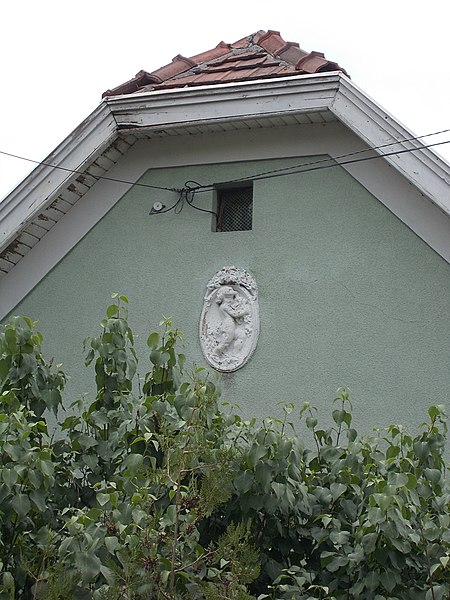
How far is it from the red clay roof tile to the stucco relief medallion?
154 cm

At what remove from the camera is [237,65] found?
28.3 feet

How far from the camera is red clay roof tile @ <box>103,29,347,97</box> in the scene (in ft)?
26.6

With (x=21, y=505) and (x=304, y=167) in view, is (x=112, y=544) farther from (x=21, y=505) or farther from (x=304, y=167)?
(x=304, y=167)

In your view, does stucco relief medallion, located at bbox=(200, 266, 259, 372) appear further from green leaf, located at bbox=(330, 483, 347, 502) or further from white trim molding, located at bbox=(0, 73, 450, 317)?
green leaf, located at bbox=(330, 483, 347, 502)

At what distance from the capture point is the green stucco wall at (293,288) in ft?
23.5

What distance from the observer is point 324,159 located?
7.78 meters

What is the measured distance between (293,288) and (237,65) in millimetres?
2061

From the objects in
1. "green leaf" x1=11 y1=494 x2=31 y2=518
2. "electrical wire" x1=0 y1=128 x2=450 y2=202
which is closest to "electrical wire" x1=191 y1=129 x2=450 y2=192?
"electrical wire" x1=0 y1=128 x2=450 y2=202

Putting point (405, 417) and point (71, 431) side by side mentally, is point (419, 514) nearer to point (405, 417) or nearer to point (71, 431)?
point (71, 431)

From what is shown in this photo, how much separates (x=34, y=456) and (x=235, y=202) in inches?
155

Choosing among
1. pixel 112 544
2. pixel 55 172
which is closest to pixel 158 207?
pixel 55 172

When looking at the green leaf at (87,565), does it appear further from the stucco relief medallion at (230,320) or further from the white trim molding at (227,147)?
the white trim molding at (227,147)

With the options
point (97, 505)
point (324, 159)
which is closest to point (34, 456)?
point (97, 505)

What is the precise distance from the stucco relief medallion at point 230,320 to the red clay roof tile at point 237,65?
154 centimetres
